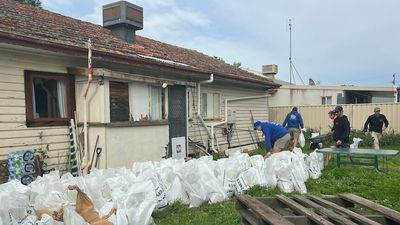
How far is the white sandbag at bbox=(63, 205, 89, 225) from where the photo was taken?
3.99 m

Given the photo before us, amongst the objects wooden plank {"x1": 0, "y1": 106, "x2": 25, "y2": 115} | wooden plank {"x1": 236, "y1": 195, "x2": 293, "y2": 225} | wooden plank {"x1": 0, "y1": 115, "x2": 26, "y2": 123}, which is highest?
wooden plank {"x1": 0, "y1": 106, "x2": 25, "y2": 115}

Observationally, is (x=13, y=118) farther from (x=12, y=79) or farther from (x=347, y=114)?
(x=347, y=114)

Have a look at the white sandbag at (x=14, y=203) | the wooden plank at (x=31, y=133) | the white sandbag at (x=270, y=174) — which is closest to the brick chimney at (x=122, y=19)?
the wooden plank at (x=31, y=133)

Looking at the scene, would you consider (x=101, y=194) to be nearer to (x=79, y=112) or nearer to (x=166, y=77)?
(x=79, y=112)

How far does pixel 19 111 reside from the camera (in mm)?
6926

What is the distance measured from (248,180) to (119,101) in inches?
136

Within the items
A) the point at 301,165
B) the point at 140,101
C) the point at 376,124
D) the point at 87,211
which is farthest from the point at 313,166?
the point at 376,124

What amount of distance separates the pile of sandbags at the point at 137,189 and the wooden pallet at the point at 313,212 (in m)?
1.49

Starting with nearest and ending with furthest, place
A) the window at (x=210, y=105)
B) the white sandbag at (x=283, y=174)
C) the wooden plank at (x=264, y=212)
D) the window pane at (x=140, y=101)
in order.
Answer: the wooden plank at (x=264, y=212) < the white sandbag at (x=283, y=174) < the window pane at (x=140, y=101) < the window at (x=210, y=105)

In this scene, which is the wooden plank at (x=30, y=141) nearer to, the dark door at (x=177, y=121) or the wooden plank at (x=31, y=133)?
the wooden plank at (x=31, y=133)

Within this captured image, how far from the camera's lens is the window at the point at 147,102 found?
856 centimetres

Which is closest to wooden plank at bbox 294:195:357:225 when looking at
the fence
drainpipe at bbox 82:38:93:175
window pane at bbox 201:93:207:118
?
drainpipe at bbox 82:38:93:175

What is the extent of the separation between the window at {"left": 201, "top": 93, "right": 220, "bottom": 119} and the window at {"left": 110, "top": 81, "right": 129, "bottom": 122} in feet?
Result: 14.6

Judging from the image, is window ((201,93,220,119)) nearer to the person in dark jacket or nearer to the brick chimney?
the brick chimney
